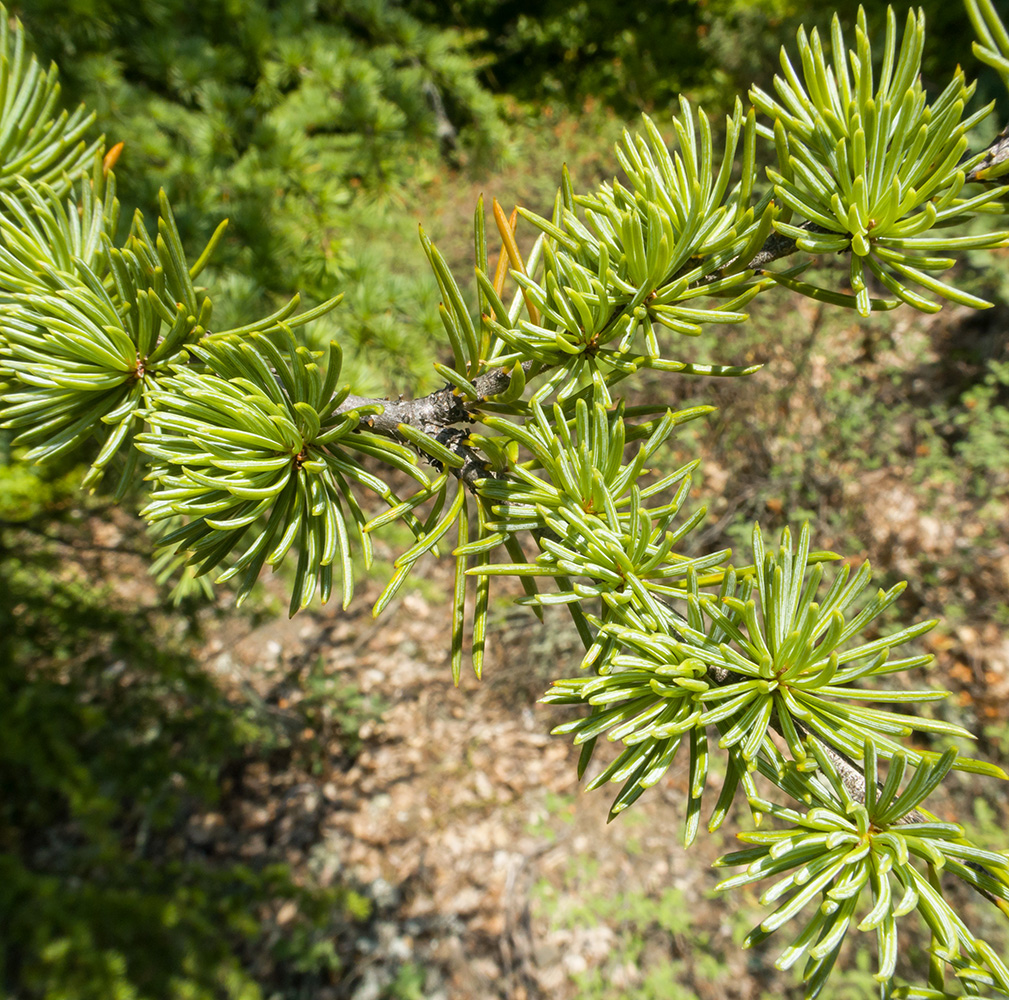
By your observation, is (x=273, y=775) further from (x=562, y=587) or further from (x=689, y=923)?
(x=562, y=587)

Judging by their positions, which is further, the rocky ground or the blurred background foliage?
the rocky ground

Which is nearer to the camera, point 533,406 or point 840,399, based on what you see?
point 533,406

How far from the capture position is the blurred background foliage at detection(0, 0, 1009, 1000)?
4.48ft

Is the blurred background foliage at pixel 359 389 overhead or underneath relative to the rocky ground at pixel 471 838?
overhead

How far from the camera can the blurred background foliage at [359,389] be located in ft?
4.48

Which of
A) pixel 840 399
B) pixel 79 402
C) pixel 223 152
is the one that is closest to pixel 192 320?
pixel 79 402

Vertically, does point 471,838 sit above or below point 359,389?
below

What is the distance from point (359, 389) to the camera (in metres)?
1.04

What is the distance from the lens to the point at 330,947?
7.21 ft

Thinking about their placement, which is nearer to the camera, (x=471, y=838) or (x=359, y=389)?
(x=359, y=389)

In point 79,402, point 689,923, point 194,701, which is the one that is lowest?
point 689,923

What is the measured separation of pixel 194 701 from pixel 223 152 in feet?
6.19

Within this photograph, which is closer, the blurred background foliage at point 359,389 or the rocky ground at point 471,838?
the blurred background foliage at point 359,389

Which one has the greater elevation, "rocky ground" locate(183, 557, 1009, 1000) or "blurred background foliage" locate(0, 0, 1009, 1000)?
"blurred background foliage" locate(0, 0, 1009, 1000)
